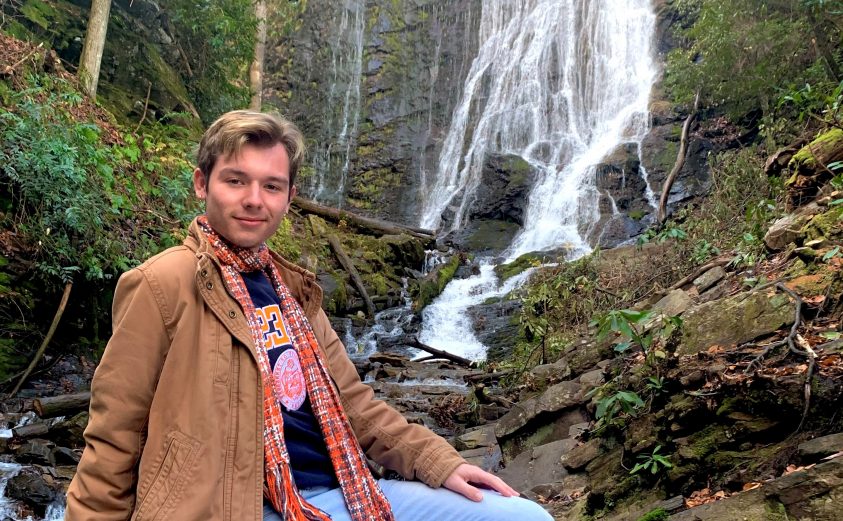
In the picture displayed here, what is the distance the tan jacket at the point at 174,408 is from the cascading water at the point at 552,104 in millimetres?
16950

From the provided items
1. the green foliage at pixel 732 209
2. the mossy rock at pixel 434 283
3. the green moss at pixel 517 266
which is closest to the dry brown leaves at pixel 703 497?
the green foliage at pixel 732 209

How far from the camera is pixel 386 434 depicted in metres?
1.79

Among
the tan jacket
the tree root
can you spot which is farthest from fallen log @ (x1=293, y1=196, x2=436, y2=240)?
the tan jacket

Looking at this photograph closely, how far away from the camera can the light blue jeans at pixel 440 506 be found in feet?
5.14

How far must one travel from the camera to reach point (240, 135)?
160 centimetres

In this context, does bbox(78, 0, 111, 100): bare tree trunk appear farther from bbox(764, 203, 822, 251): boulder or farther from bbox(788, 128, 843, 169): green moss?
bbox(788, 128, 843, 169): green moss

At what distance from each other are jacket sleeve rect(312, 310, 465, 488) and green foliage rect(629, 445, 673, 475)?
5.89 feet

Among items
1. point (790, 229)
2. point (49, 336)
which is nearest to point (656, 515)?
point (790, 229)

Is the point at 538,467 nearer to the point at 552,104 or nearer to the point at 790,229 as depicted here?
the point at 790,229

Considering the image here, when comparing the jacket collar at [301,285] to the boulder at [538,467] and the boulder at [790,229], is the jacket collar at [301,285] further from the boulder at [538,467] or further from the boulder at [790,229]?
the boulder at [790,229]

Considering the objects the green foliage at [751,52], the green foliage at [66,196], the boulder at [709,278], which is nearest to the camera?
the boulder at [709,278]

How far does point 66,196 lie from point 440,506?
6.56 metres

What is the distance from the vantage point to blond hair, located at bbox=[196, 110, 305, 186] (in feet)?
5.25

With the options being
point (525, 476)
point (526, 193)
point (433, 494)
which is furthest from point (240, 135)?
point (526, 193)
